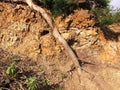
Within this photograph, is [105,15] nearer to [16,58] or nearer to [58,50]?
[58,50]

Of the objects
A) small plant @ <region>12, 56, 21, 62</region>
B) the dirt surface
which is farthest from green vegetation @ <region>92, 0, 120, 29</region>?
small plant @ <region>12, 56, 21, 62</region>

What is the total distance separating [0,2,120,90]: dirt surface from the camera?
8.96 meters

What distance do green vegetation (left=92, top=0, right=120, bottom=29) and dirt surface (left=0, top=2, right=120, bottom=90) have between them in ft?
2.23

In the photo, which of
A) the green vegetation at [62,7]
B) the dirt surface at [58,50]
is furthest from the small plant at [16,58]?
the green vegetation at [62,7]

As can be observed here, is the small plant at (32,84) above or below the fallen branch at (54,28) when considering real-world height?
below

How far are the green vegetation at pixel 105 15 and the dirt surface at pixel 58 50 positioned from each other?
0.68 meters

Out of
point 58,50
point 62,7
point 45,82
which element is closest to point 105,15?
point 62,7

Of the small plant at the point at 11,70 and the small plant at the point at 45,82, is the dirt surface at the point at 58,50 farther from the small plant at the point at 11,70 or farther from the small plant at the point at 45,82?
the small plant at the point at 11,70

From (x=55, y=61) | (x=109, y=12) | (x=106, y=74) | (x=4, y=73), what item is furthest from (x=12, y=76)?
(x=109, y=12)

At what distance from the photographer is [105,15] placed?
11.4 metres

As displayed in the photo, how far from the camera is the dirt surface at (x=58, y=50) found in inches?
353

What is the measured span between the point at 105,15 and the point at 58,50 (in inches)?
101

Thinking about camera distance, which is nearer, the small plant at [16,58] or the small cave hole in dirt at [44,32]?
the small plant at [16,58]

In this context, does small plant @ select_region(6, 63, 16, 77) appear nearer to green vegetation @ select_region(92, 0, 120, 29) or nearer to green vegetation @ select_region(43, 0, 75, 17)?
green vegetation @ select_region(43, 0, 75, 17)
